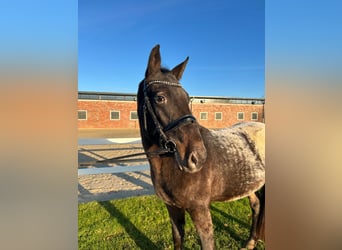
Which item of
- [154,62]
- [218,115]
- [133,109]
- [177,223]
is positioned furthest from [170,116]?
[177,223]

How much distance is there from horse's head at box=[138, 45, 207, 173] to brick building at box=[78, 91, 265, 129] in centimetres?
19

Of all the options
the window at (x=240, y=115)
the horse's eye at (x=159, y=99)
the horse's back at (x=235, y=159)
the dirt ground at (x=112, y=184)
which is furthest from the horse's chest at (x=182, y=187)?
the dirt ground at (x=112, y=184)

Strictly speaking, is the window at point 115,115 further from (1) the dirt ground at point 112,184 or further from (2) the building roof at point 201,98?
(1) the dirt ground at point 112,184

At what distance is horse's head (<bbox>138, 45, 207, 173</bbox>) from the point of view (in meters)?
1.24

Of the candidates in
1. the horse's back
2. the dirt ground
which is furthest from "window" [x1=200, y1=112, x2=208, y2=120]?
the dirt ground

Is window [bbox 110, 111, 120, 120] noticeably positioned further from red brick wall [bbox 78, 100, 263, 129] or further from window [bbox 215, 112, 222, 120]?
window [bbox 215, 112, 222, 120]

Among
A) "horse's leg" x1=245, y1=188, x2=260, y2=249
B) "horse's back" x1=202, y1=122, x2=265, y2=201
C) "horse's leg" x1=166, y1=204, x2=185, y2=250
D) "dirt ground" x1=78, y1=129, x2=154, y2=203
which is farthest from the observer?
"dirt ground" x1=78, y1=129, x2=154, y2=203

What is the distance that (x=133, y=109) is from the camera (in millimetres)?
1674

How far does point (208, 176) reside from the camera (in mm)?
1562

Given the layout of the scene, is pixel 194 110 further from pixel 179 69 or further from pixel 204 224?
pixel 204 224

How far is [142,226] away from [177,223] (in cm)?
95
